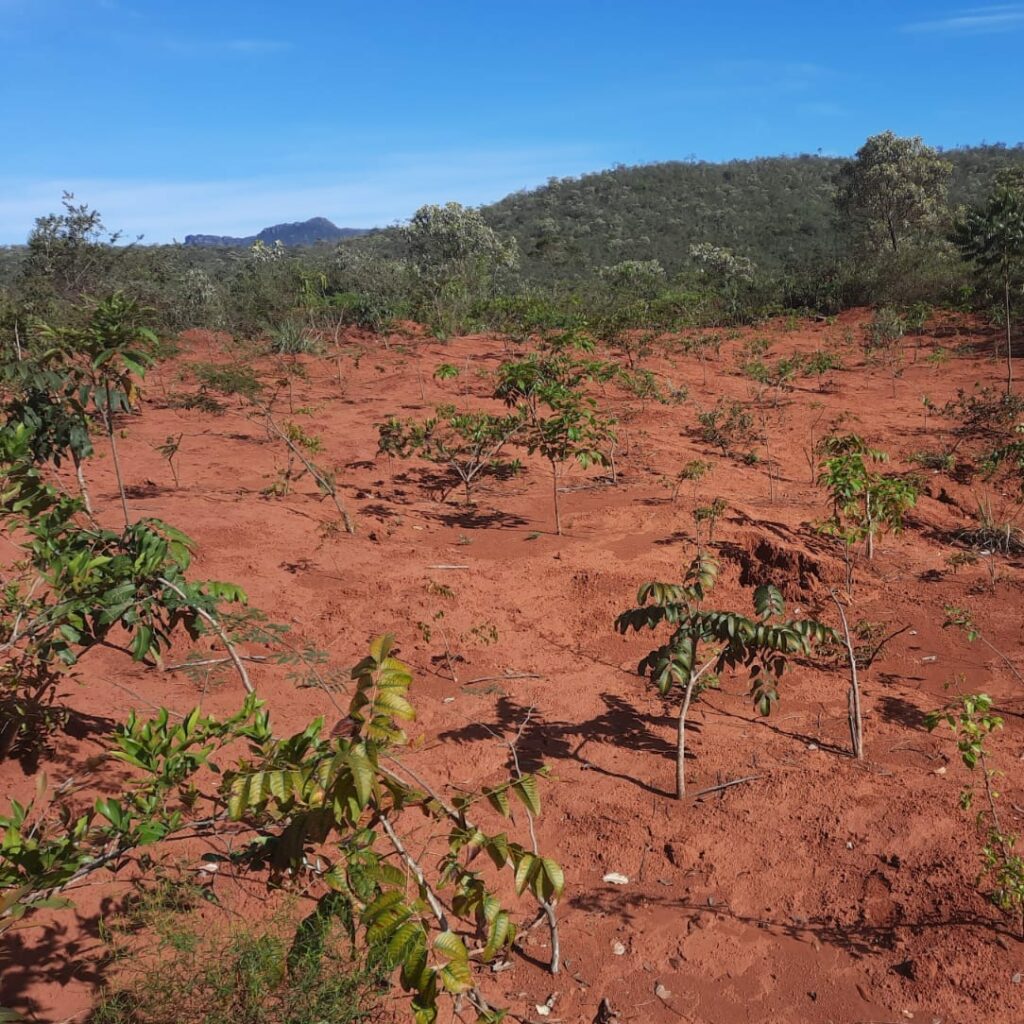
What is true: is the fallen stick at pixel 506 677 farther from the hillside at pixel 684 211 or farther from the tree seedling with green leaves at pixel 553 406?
the hillside at pixel 684 211

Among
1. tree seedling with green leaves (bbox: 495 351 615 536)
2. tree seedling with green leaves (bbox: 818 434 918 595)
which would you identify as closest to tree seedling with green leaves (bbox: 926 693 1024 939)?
tree seedling with green leaves (bbox: 818 434 918 595)

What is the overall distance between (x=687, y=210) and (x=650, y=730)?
46193 millimetres

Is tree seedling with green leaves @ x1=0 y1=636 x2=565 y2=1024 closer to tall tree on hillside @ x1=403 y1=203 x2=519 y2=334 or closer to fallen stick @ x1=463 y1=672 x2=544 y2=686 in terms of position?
fallen stick @ x1=463 y1=672 x2=544 y2=686

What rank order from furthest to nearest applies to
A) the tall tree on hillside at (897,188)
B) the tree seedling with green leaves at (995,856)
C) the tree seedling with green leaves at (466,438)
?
1. the tall tree on hillside at (897,188)
2. the tree seedling with green leaves at (466,438)
3. the tree seedling with green leaves at (995,856)

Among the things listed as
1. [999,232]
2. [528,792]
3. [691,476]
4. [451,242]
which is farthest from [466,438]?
[451,242]

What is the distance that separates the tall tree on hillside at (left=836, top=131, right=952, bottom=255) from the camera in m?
27.3

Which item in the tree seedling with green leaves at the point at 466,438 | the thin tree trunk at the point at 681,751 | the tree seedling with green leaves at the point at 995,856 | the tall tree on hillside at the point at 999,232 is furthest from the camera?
the tall tree on hillside at the point at 999,232

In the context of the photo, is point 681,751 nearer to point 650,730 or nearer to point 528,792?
point 650,730

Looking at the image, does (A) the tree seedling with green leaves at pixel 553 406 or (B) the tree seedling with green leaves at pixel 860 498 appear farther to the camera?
(A) the tree seedling with green leaves at pixel 553 406

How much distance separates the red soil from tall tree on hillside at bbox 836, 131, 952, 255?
2248 cm

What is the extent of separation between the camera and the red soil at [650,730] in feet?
9.09

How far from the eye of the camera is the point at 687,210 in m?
45.4

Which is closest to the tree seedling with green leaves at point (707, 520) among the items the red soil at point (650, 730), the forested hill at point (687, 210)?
the red soil at point (650, 730)

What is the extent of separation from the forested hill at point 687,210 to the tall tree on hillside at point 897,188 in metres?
5.46
